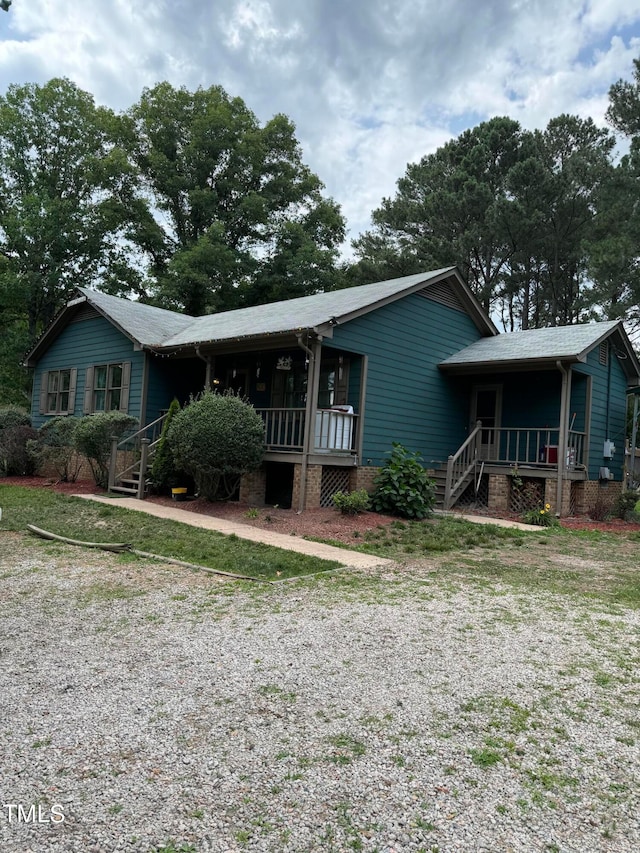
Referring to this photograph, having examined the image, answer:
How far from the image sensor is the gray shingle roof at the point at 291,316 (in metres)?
12.3

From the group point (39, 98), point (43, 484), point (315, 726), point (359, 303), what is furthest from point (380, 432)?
point (39, 98)

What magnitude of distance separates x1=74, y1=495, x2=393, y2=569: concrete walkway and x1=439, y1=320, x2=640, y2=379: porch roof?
7.17m

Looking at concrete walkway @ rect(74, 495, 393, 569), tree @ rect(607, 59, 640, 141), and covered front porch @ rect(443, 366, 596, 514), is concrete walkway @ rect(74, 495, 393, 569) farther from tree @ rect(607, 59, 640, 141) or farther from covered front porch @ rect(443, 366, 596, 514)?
tree @ rect(607, 59, 640, 141)

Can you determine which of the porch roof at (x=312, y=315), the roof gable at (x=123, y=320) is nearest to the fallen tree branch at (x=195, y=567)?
the porch roof at (x=312, y=315)

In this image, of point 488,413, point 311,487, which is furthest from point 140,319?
point 488,413

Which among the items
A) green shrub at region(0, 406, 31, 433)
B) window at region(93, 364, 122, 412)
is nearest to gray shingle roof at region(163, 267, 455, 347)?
Result: window at region(93, 364, 122, 412)

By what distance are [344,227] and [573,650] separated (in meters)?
31.1

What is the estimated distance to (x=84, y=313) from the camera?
18.3 metres

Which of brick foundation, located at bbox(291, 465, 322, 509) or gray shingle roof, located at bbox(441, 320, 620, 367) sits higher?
gray shingle roof, located at bbox(441, 320, 620, 367)

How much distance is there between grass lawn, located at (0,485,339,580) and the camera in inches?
278

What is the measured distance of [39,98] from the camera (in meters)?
27.2

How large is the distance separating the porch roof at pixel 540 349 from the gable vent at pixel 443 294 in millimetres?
1171

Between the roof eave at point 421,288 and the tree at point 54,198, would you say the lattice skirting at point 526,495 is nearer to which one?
the roof eave at point 421,288

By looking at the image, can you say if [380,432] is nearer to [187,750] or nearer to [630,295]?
[187,750]
